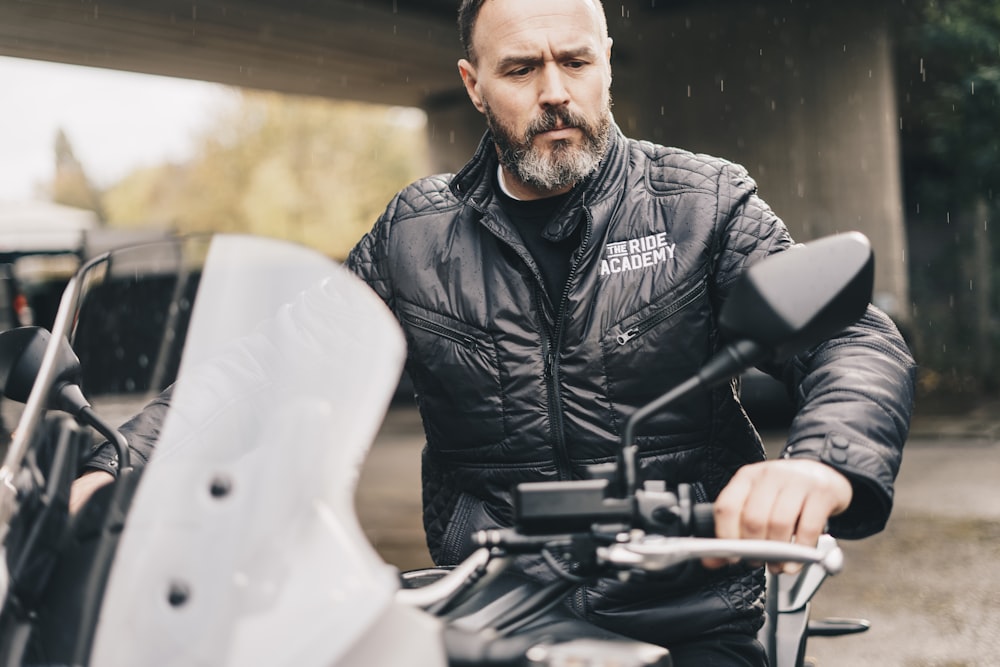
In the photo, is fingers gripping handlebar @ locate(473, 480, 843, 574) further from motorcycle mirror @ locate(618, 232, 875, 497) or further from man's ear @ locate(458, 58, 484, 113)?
man's ear @ locate(458, 58, 484, 113)

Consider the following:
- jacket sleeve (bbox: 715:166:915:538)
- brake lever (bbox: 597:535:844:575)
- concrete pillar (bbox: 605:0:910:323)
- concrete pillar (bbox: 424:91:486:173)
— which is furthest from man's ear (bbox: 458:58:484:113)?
concrete pillar (bbox: 424:91:486:173)

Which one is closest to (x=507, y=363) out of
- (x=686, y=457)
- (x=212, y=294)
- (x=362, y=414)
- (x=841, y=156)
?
(x=686, y=457)

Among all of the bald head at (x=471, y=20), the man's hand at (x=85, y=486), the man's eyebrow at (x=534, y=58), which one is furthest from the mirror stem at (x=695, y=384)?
the bald head at (x=471, y=20)

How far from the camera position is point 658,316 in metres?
1.96

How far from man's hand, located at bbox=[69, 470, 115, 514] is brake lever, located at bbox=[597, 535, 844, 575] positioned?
59cm

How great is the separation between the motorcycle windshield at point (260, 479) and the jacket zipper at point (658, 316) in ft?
2.26

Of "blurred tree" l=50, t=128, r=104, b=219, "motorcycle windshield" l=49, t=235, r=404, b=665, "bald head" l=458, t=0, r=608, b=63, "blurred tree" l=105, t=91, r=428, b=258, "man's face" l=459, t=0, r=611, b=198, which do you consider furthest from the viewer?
"blurred tree" l=50, t=128, r=104, b=219

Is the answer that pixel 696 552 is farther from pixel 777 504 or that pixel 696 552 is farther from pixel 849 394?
pixel 849 394

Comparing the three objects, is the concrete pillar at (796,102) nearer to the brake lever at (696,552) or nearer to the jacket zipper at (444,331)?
the jacket zipper at (444,331)

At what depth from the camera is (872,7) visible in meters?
13.4

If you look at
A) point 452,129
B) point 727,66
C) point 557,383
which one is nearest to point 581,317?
point 557,383

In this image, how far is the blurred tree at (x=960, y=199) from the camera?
11.2 metres

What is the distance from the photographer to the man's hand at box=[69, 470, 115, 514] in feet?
4.16

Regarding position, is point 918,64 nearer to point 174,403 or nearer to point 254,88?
point 254,88
